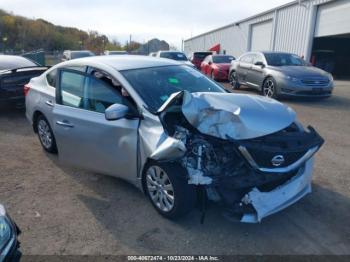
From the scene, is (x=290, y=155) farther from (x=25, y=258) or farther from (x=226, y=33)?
(x=226, y=33)

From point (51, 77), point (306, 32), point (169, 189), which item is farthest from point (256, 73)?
point (306, 32)

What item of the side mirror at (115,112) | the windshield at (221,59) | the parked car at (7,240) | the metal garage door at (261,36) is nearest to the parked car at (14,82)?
the side mirror at (115,112)

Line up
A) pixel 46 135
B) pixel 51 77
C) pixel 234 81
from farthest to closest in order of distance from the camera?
pixel 234 81 → pixel 46 135 → pixel 51 77

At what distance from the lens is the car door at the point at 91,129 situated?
→ 12.3 feet

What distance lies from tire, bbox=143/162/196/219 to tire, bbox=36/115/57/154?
251 cm

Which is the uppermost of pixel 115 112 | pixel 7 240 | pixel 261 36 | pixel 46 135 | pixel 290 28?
pixel 290 28

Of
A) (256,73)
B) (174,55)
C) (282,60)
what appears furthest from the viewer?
(174,55)

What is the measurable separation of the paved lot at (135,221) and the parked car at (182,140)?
0.27 meters

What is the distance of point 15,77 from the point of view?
26.3 ft

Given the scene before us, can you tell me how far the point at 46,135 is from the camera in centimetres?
560

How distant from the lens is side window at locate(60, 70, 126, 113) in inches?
157

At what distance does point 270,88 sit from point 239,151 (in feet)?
25.8

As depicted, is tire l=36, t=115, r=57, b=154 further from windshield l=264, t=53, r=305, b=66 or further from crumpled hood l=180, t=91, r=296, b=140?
windshield l=264, t=53, r=305, b=66

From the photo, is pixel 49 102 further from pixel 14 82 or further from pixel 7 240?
pixel 14 82
